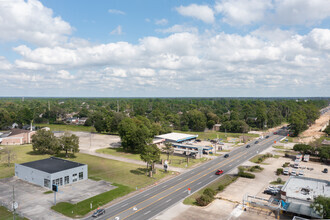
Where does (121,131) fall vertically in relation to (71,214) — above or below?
above

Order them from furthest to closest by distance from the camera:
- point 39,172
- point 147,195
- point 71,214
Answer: point 39,172, point 147,195, point 71,214

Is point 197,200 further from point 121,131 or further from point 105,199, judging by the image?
point 121,131

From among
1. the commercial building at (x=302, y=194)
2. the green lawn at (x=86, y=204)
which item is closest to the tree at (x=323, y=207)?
the commercial building at (x=302, y=194)

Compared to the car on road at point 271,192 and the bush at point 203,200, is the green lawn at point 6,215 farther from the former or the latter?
the car on road at point 271,192

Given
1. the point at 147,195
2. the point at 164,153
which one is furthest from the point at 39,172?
the point at 164,153

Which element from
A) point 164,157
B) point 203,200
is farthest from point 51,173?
point 164,157

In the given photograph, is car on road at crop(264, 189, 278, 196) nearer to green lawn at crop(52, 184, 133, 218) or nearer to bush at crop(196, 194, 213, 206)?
bush at crop(196, 194, 213, 206)
